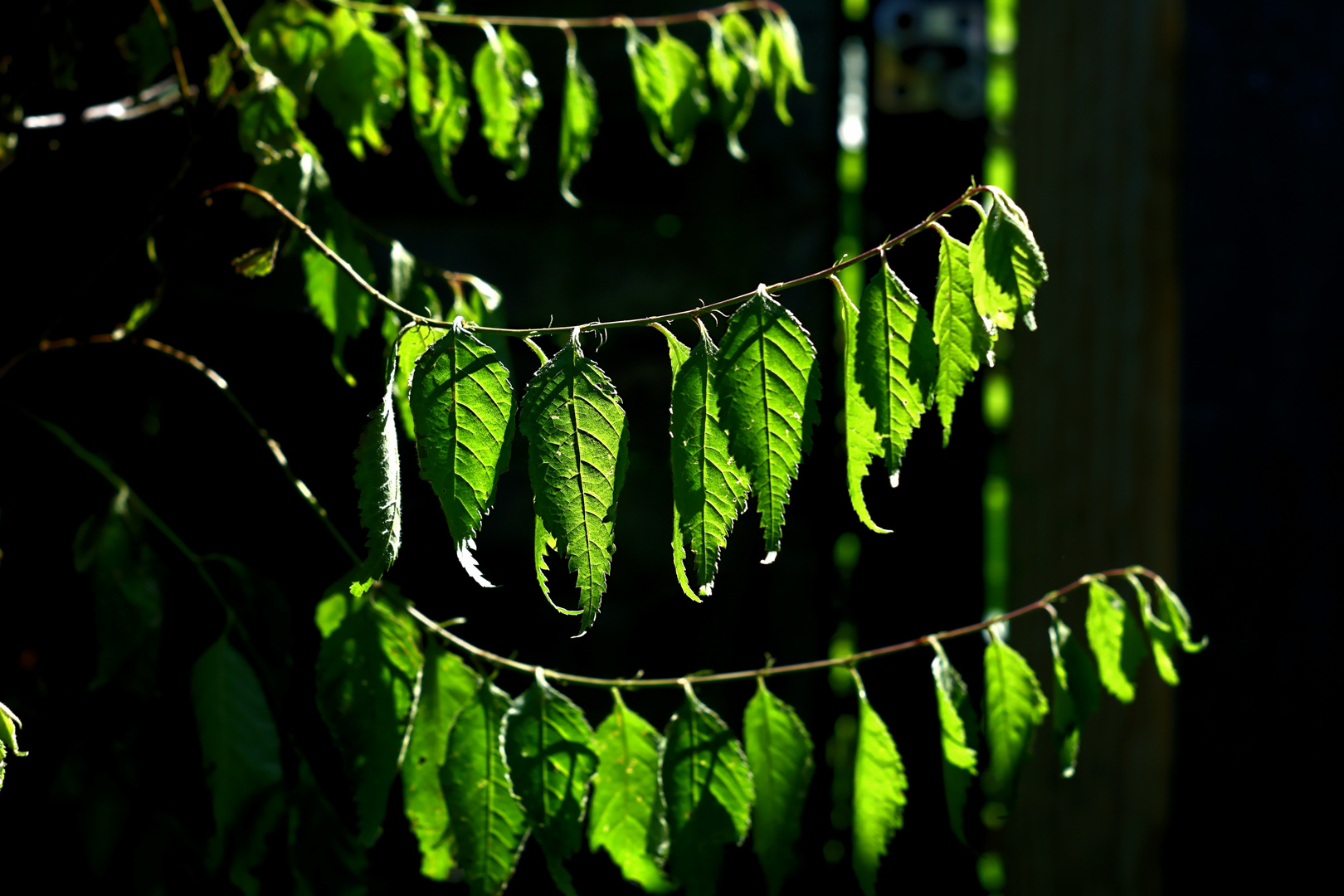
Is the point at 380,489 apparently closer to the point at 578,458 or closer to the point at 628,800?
the point at 578,458

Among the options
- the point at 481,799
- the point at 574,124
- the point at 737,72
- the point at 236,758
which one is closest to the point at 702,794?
the point at 481,799

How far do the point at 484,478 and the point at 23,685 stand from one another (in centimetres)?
86

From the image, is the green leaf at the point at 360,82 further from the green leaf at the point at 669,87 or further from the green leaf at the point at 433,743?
the green leaf at the point at 433,743

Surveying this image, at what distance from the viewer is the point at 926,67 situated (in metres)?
1.63

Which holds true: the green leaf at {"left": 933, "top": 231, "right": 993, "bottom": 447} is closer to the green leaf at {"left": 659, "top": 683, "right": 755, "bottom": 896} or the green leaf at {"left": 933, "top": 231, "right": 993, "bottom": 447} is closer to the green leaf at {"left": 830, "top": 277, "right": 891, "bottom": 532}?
the green leaf at {"left": 830, "top": 277, "right": 891, "bottom": 532}

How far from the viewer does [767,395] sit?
58 cm

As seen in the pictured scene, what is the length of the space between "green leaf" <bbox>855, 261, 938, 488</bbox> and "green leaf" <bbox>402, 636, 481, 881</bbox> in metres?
0.43

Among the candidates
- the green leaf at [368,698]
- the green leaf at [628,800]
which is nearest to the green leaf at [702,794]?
the green leaf at [628,800]

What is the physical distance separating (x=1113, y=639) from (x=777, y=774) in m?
0.32

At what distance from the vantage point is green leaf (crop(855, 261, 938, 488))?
60 centimetres

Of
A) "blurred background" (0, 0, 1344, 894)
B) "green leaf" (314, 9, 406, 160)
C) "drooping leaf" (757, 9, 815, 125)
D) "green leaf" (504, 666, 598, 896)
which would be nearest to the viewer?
"green leaf" (504, 666, 598, 896)

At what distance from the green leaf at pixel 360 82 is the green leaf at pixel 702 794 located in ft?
2.03

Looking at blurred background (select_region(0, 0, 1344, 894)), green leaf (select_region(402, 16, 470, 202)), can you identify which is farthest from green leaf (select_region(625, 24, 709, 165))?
blurred background (select_region(0, 0, 1344, 894))

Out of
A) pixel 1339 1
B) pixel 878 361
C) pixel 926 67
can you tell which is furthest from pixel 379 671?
pixel 1339 1
